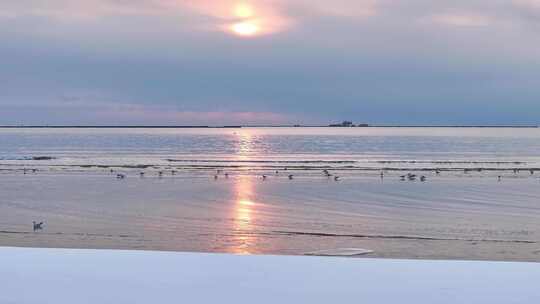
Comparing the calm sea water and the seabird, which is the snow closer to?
the seabird

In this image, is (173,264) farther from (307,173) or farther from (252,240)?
(307,173)

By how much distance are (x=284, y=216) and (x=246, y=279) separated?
14.6m

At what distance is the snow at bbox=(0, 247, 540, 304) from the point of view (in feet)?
14.8

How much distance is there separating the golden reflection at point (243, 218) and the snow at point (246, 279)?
7.76 m

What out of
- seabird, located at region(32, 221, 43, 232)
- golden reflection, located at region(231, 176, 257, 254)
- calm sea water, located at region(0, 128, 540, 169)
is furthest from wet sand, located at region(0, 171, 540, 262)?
calm sea water, located at region(0, 128, 540, 169)

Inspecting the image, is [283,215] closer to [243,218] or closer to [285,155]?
[243,218]

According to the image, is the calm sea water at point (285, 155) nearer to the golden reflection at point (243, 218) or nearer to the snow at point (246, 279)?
the golden reflection at point (243, 218)

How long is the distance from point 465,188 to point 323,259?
81.5ft

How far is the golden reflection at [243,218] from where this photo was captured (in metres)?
14.3

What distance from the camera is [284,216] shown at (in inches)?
769

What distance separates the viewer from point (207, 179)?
1396 inches

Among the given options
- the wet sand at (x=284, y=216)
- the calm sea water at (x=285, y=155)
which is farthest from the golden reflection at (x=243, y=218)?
the calm sea water at (x=285, y=155)

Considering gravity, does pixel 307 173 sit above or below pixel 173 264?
above

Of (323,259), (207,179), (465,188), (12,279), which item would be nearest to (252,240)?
(323,259)
